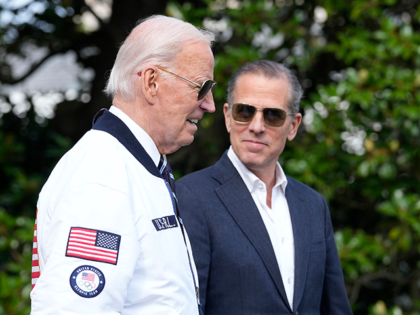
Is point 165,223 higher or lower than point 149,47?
lower

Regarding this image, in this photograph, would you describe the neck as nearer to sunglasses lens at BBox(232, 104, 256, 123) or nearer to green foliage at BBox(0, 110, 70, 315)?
sunglasses lens at BBox(232, 104, 256, 123)

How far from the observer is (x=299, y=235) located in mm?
2254

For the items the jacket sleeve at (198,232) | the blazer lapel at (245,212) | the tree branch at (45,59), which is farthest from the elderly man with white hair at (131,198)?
the tree branch at (45,59)

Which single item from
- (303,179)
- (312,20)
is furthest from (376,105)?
(312,20)

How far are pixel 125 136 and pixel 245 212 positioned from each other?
87cm

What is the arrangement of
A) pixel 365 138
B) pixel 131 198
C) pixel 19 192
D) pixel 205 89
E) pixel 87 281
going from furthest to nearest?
1. pixel 19 192
2. pixel 365 138
3. pixel 205 89
4. pixel 131 198
5. pixel 87 281

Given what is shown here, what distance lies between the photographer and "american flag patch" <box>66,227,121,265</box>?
119 centimetres

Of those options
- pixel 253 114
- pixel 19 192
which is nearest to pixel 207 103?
pixel 253 114

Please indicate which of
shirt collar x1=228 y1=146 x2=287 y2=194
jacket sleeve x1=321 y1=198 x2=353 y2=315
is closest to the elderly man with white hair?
shirt collar x1=228 y1=146 x2=287 y2=194

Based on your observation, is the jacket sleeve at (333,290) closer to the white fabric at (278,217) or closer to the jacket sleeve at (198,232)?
the white fabric at (278,217)

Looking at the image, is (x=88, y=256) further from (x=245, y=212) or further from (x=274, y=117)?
(x=274, y=117)

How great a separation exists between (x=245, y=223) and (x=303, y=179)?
1.65m

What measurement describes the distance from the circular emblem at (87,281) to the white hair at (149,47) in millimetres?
560

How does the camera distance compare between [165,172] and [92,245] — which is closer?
[92,245]
